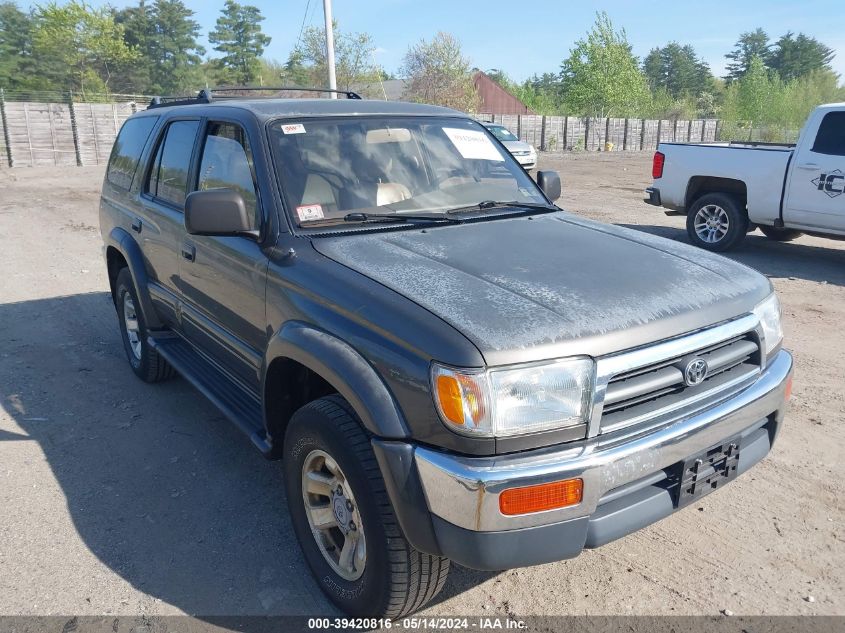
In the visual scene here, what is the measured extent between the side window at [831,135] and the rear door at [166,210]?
26.0ft

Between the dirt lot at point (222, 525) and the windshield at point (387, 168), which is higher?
the windshield at point (387, 168)

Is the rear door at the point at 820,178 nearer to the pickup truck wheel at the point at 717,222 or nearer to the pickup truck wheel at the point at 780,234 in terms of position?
the pickup truck wheel at the point at 717,222

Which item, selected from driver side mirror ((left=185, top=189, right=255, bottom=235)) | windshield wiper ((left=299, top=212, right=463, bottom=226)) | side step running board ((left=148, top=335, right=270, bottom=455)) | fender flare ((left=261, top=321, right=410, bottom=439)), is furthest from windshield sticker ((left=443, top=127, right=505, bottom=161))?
side step running board ((left=148, top=335, right=270, bottom=455))

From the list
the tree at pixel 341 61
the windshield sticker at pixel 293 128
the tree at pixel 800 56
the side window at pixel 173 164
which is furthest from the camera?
the tree at pixel 800 56

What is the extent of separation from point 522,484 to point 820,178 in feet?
27.1

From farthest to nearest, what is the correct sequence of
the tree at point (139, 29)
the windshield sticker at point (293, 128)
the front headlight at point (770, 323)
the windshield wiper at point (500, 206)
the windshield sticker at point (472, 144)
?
the tree at point (139, 29)
the windshield sticker at point (472, 144)
the windshield wiper at point (500, 206)
the windshield sticker at point (293, 128)
the front headlight at point (770, 323)

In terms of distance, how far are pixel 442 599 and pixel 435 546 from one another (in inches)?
30.7

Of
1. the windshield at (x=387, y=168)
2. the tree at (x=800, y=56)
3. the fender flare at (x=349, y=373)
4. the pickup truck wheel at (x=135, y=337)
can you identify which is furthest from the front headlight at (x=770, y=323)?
the tree at (x=800, y=56)

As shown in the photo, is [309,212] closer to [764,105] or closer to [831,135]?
[831,135]

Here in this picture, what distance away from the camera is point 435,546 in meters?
2.11

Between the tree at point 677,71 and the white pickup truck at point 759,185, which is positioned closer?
the white pickup truck at point 759,185

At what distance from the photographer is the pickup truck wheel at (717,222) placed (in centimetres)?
944

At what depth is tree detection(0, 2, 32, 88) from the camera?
54.9m

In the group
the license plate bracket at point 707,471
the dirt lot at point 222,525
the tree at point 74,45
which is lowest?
the dirt lot at point 222,525
